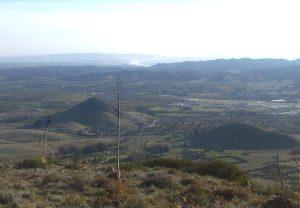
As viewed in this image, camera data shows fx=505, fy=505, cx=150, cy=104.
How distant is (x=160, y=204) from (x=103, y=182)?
3.93 m

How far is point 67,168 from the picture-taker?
2467 centimetres

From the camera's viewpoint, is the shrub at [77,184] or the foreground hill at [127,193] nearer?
the foreground hill at [127,193]

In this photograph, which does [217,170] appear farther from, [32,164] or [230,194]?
[32,164]

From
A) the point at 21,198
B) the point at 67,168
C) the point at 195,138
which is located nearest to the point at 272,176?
the point at 67,168

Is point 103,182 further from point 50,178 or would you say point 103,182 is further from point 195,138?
point 195,138

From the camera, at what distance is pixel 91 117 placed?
135625 mm

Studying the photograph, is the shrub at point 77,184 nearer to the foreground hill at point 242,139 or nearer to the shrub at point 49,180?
the shrub at point 49,180

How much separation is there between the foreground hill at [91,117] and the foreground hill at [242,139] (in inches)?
1243

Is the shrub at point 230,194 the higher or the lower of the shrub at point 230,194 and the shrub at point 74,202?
the lower

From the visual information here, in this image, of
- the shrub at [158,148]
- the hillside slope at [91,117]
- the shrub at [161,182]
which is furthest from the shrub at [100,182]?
the hillside slope at [91,117]

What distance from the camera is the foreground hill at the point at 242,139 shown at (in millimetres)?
88938

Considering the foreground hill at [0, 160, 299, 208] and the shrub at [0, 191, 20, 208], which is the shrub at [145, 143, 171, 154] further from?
the shrub at [0, 191, 20, 208]

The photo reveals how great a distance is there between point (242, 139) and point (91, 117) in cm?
5284

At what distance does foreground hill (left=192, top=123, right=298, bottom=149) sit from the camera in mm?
88938
